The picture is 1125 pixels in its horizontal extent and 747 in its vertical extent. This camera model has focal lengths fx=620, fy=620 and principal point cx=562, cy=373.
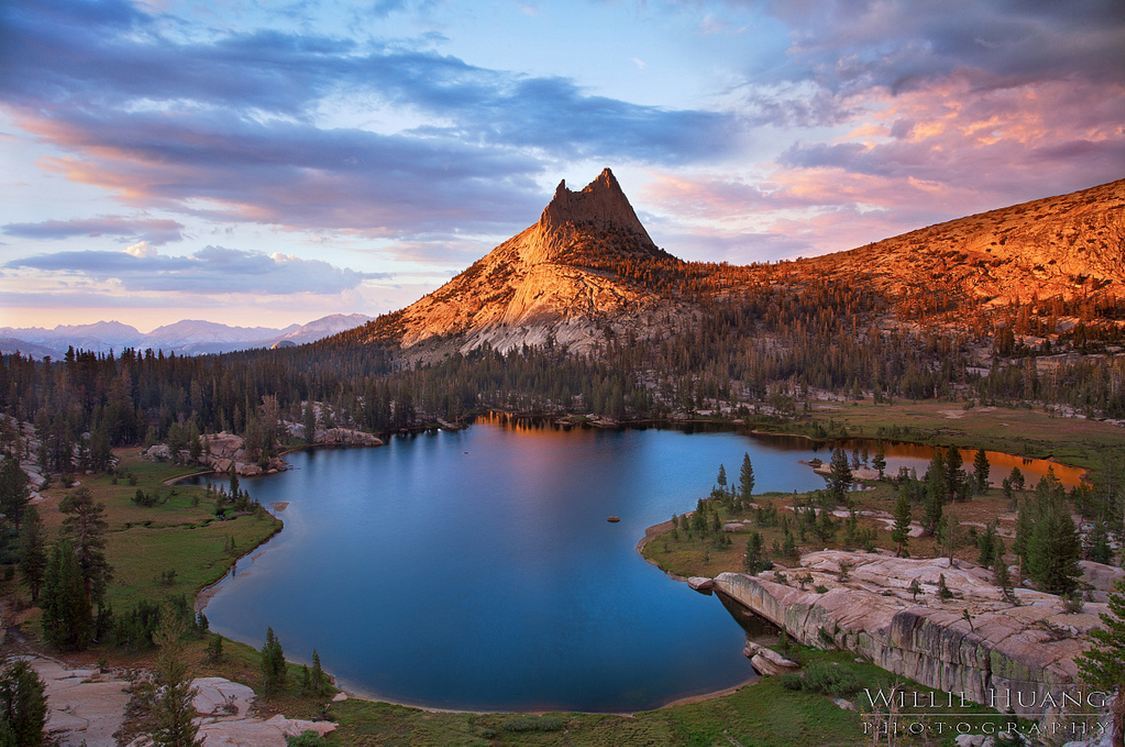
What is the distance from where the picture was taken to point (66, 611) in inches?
1574

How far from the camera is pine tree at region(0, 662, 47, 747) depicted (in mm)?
24828

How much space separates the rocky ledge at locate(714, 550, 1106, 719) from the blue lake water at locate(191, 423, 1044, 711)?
18.1ft

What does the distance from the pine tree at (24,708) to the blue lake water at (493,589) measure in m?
17.8

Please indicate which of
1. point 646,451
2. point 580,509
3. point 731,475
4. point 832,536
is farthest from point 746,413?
Answer: point 832,536

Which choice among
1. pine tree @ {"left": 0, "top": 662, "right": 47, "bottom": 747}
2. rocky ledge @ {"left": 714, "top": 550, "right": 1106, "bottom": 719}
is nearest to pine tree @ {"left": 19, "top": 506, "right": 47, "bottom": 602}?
pine tree @ {"left": 0, "top": 662, "right": 47, "bottom": 747}

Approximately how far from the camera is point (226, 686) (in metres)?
35.3

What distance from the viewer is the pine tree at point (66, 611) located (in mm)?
39906

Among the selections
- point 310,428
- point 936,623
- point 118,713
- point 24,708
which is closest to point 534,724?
point 118,713

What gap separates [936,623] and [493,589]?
35.2 m

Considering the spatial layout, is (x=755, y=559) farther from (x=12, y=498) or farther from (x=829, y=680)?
(x=12, y=498)

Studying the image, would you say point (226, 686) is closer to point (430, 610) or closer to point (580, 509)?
point (430, 610)

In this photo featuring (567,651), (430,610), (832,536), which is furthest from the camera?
(832,536)

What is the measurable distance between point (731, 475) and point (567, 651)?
59.8 meters

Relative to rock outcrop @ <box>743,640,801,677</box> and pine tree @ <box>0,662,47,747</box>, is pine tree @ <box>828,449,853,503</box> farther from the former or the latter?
pine tree @ <box>0,662,47,747</box>
